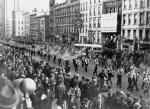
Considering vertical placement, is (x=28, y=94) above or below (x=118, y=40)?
below

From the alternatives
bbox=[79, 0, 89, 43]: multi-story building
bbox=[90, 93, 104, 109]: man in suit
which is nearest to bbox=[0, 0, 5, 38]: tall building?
bbox=[79, 0, 89, 43]: multi-story building

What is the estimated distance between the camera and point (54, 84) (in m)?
3.78

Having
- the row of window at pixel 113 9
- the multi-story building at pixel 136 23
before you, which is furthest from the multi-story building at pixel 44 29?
the multi-story building at pixel 136 23

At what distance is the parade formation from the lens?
304cm

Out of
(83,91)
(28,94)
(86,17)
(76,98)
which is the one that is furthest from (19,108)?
(86,17)

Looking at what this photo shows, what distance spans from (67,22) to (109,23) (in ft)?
2.95

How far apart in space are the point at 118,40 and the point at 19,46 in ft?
5.56

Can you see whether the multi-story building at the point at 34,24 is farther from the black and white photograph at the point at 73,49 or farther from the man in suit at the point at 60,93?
the man in suit at the point at 60,93

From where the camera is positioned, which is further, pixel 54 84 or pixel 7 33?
pixel 7 33

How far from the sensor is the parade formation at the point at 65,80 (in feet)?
9.97

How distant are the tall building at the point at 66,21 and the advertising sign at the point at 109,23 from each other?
0.51 metres

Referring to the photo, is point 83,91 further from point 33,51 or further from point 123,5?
point 123,5

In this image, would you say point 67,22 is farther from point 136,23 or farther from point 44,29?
point 136,23

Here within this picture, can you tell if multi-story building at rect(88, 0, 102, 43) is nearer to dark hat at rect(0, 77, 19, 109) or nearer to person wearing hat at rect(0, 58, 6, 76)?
person wearing hat at rect(0, 58, 6, 76)
